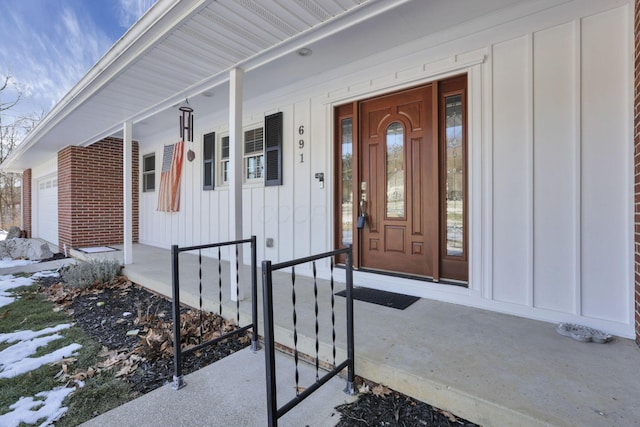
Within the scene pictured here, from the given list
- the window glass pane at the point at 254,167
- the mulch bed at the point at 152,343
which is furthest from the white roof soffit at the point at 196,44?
the mulch bed at the point at 152,343

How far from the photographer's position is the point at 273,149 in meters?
4.60

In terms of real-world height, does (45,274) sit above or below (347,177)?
below

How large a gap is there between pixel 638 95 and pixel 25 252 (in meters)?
10.4

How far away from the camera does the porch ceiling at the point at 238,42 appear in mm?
2355

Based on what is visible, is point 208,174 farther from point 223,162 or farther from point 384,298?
Result: point 384,298

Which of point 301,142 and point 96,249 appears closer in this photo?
point 301,142

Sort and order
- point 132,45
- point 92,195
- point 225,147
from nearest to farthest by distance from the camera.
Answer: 1. point 132,45
2. point 225,147
3. point 92,195

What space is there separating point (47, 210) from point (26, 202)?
330 centimetres

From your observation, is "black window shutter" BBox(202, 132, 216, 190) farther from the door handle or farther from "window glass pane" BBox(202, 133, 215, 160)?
the door handle

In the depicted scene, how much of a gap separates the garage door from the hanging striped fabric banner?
4.06 metres

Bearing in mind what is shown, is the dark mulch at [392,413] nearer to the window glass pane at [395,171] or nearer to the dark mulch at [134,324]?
the dark mulch at [134,324]

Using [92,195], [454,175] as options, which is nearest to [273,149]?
[454,175]

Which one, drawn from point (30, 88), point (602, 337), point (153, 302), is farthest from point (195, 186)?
point (30, 88)

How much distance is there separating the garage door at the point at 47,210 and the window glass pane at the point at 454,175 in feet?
32.1
